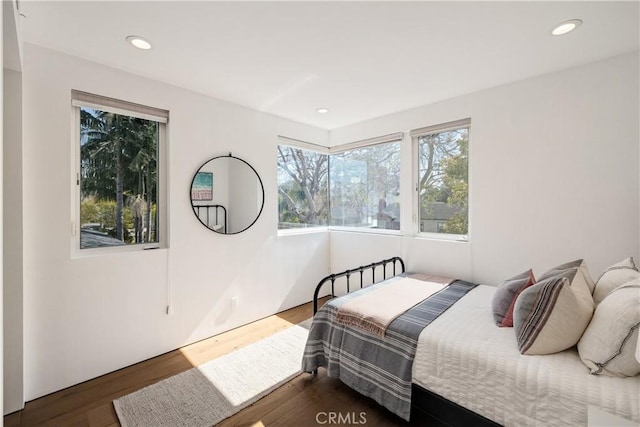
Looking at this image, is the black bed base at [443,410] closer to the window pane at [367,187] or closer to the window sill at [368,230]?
the window sill at [368,230]

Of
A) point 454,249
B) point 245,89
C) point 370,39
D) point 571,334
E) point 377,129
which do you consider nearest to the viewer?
point 571,334

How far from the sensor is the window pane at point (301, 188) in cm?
377

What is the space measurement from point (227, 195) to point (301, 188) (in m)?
1.17

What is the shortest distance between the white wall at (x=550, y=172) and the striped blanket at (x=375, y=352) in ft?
2.54

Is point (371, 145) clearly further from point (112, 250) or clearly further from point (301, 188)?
point (112, 250)

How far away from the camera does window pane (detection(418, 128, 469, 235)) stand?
9.96 ft

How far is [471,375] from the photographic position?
1587 mm

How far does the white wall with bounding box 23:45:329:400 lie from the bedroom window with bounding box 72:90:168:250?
117 millimetres

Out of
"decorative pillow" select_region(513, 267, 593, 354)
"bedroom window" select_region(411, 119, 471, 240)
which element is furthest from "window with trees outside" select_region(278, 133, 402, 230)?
"decorative pillow" select_region(513, 267, 593, 354)

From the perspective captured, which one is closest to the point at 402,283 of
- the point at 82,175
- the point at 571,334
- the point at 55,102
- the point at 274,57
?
the point at 571,334

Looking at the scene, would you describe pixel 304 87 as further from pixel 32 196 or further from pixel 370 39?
pixel 32 196

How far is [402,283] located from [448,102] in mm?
1827

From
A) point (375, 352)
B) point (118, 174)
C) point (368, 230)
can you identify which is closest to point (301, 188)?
point (368, 230)

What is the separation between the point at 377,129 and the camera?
3652 mm
